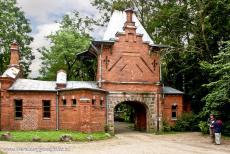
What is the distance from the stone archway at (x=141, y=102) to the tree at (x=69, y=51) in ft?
64.7

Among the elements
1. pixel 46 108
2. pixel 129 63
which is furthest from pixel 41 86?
pixel 129 63

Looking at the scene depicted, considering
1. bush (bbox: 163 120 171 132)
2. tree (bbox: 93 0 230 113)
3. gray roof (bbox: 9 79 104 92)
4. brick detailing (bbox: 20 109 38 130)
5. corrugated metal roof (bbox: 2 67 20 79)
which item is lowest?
bush (bbox: 163 120 171 132)

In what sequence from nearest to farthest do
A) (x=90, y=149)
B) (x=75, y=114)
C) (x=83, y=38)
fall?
(x=90, y=149) < (x=75, y=114) < (x=83, y=38)

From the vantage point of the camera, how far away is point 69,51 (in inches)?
2256

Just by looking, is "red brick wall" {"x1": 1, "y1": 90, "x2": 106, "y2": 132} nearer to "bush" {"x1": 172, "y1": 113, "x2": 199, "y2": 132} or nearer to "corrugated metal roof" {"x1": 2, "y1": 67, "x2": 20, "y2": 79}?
"corrugated metal roof" {"x1": 2, "y1": 67, "x2": 20, "y2": 79}

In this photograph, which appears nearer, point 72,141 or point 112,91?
point 72,141

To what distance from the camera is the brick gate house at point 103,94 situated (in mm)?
32281

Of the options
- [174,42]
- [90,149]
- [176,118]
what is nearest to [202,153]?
[90,149]

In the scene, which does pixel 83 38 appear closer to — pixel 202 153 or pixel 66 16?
pixel 66 16

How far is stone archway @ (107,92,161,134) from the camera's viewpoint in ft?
111

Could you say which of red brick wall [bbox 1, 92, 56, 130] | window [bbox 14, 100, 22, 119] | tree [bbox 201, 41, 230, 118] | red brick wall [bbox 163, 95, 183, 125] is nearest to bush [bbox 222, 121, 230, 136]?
tree [bbox 201, 41, 230, 118]

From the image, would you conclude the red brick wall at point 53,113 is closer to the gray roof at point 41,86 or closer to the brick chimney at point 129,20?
the gray roof at point 41,86

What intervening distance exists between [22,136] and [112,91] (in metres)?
9.39

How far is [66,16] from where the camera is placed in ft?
200
